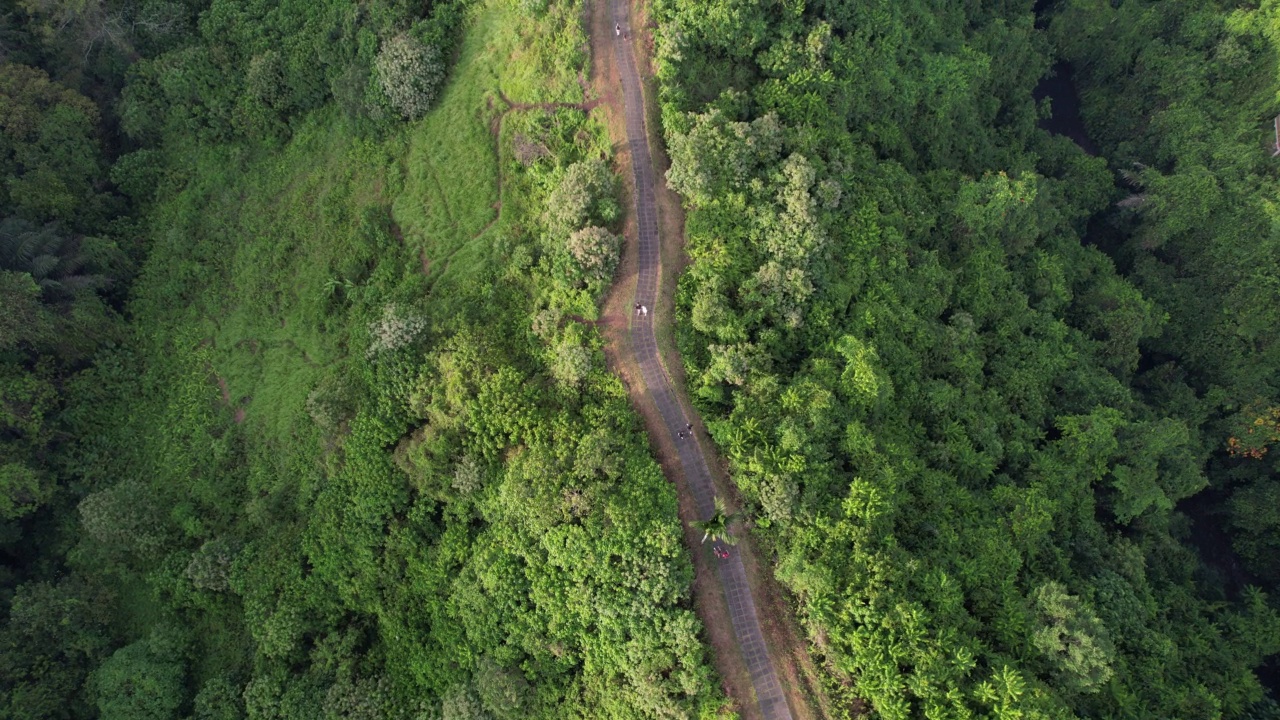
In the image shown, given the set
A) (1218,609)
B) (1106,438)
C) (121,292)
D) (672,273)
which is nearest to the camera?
(672,273)

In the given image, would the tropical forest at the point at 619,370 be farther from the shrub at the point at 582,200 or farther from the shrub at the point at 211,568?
the shrub at the point at 211,568

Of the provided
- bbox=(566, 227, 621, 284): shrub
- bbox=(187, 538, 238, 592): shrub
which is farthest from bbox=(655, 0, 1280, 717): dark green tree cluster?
bbox=(187, 538, 238, 592): shrub

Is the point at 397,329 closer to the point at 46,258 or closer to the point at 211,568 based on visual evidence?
the point at 211,568

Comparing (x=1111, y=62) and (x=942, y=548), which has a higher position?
(x=1111, y=62)

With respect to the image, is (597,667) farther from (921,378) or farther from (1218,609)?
(1218,609)

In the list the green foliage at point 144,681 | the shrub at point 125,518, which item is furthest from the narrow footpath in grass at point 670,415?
the shrub at point 125,518

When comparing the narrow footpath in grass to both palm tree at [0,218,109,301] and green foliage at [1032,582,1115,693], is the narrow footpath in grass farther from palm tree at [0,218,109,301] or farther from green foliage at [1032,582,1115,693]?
palm tree at [0,218,109,301]

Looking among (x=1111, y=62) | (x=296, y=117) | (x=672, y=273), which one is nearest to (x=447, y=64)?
(x=296, y=117)
